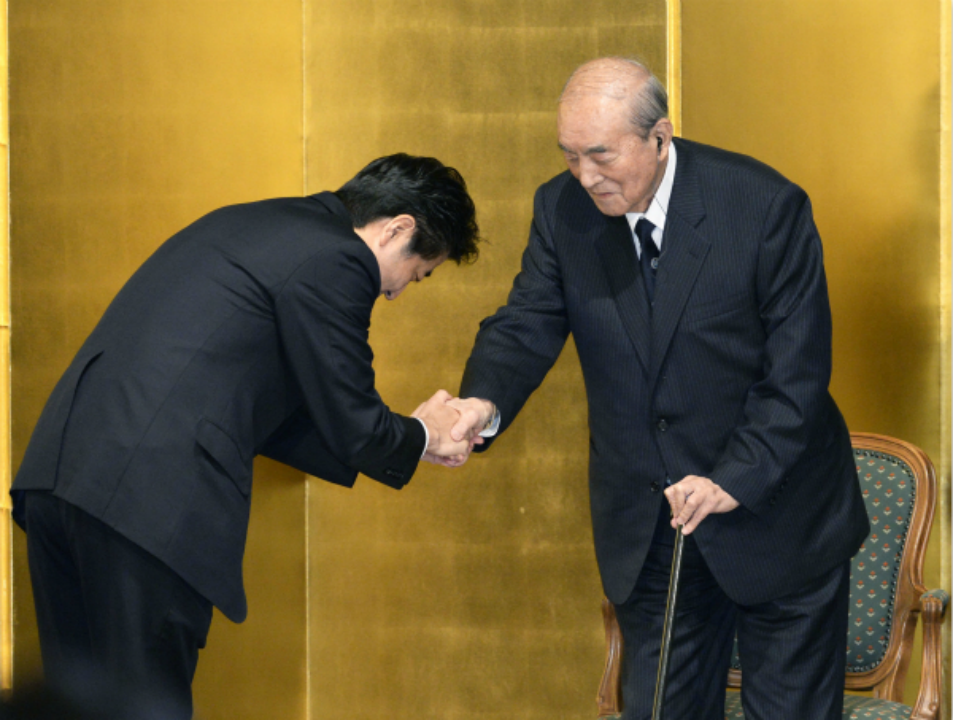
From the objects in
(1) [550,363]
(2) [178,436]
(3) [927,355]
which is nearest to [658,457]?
(1) [550,363]

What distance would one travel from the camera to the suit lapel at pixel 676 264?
195 centimetres

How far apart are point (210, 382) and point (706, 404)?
34.6 inches

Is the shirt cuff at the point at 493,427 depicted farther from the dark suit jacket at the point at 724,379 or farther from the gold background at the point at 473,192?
the gold background at the point at 473,192

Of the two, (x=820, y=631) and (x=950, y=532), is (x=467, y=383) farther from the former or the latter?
(x=950, y=532)

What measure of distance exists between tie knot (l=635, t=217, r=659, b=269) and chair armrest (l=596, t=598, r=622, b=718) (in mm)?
870

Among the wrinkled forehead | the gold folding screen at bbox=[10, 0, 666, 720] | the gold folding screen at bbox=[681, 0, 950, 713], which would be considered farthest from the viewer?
the gold folding screen at bbox=[10, 0, 666, 720]

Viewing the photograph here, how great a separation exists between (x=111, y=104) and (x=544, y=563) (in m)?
1.84

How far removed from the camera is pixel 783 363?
1.88 metres

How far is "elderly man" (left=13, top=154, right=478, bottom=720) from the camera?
182 centimetres

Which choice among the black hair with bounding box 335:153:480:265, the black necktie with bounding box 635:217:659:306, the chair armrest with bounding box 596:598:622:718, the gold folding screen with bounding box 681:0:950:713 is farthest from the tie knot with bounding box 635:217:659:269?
the gold folding screen with bounding box 681:0:950:713

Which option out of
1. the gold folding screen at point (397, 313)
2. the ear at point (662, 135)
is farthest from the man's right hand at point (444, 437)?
the gold folding screen at point (397, 313)

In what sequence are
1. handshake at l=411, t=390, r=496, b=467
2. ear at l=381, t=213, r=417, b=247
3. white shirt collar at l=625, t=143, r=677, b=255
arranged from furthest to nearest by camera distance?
handshake at l=411, t=390, r=496, b=467 < ear at l=381, t=213, r=417, b=247 < white shirt collar at l=625, t=143, r=677, b=255

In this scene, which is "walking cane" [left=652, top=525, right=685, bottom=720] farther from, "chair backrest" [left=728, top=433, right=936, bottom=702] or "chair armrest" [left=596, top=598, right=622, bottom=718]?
"chair backrest" [left=728, top=433, right=936, bottom=702]

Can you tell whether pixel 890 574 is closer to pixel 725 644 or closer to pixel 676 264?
pixel 725 644
